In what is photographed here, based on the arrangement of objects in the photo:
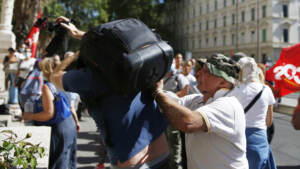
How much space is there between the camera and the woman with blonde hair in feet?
9.45

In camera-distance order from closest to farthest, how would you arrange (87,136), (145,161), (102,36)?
1. (102,36)
2. (145,161)
3. (87,136)

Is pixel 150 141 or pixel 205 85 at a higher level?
pixel 205 85

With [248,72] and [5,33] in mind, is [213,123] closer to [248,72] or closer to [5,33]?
[248,72]

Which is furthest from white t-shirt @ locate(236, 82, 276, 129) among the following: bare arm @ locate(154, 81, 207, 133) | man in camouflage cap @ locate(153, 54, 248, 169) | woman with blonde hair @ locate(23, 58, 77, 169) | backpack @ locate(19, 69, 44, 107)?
backpack @ locate(19, 69, 44, 107)

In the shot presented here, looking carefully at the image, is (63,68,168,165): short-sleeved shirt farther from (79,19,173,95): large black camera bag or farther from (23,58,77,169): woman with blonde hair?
(23,58,77,169): woman with blonde hair

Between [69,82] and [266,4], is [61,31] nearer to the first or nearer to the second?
[69,82]

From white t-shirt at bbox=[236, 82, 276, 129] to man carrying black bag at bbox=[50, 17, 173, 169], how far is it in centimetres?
157

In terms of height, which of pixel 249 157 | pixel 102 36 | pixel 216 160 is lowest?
pixel 249 157

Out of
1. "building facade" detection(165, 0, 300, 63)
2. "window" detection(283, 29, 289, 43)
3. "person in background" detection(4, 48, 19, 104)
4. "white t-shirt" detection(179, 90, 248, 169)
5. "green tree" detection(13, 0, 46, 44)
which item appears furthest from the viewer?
"window" detection(283, 29, 289, 43)

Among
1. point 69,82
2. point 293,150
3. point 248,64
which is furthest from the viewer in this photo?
point 293,150

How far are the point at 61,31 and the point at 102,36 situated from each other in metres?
0.51

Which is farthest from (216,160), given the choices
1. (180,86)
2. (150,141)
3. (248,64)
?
(180,86)

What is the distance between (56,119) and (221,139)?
6.36 feet

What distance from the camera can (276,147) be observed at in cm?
578
